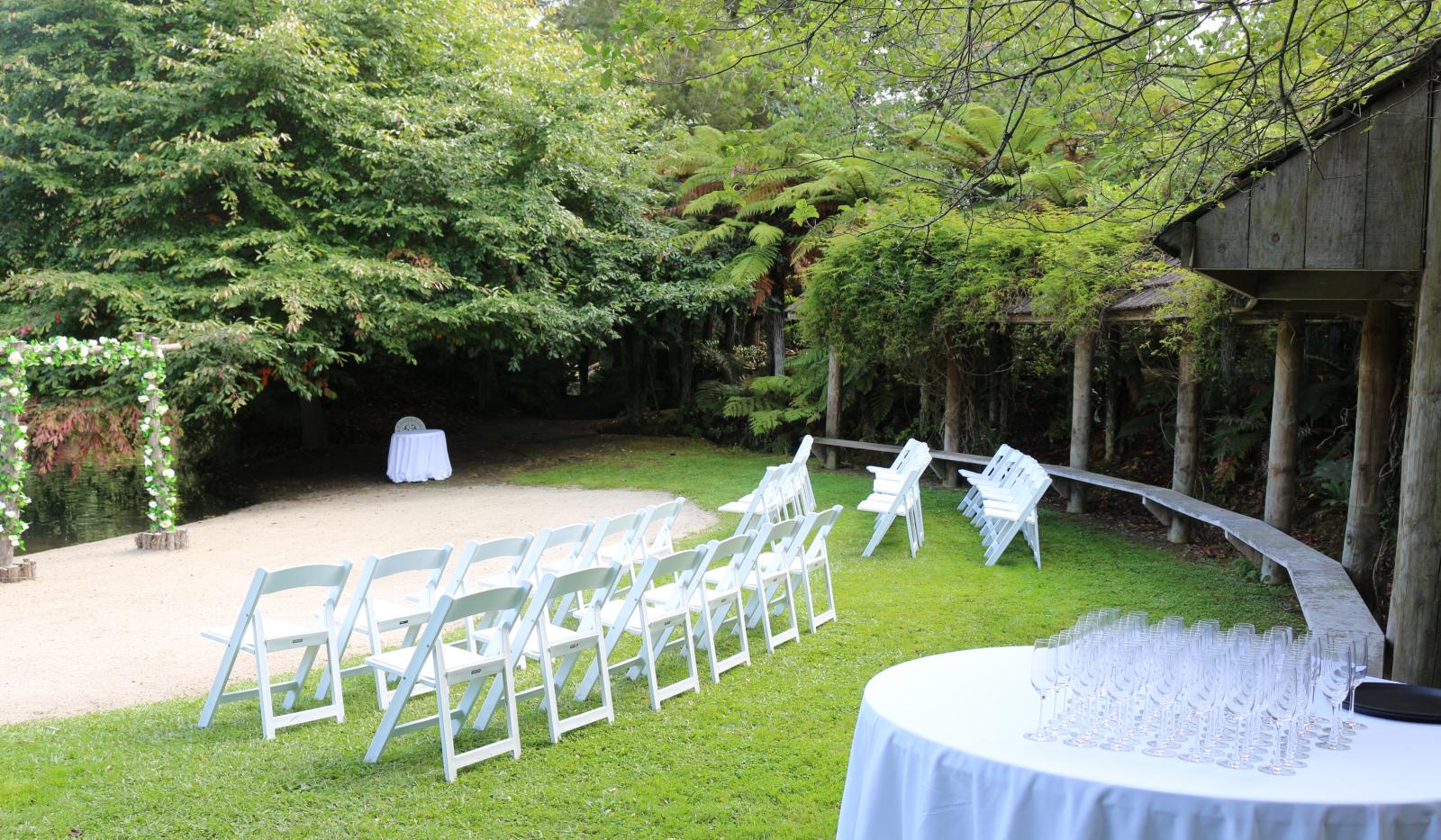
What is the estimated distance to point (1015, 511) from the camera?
26.4 feet

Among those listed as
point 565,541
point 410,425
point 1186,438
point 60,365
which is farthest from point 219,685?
point 410,425

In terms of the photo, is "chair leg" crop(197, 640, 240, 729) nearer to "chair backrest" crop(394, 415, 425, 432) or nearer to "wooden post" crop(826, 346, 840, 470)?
"chair backrest" crop(394, 415, 425, 432)

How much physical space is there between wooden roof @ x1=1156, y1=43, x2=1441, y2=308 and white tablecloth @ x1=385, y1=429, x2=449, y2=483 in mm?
12237

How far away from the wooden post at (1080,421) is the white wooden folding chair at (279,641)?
825 cm

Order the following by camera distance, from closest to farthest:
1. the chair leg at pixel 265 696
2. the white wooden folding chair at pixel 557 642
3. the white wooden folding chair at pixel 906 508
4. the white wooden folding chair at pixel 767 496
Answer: the white wooden folding chair at pixel 557 642
the chair leg at pixel 265 696
the white wooden folding chair at pixel 767 496
the white wooden folding chair at pixel 906 508

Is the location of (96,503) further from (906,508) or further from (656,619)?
(656,619)

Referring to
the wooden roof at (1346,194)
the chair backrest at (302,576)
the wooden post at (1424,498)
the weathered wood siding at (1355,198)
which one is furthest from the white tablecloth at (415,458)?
the wooden post at (1424,498)

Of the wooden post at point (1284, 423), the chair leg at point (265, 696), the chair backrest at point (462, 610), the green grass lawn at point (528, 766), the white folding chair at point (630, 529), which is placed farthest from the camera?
the wooden post at point (1284, 423)

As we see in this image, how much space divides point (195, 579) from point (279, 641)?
462cm

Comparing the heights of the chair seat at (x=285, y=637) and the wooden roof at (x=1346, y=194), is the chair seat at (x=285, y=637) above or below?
below

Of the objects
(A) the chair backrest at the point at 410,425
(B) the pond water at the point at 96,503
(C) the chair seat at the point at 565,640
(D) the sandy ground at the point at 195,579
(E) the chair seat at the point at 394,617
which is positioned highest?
(A) the chair backrest at the point at 410,425

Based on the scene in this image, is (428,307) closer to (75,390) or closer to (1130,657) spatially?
(75,390)

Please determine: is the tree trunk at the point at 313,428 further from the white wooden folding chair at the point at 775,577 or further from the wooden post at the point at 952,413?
the white wooden folding chair at the point at 775,577

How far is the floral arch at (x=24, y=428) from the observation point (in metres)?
8.57
